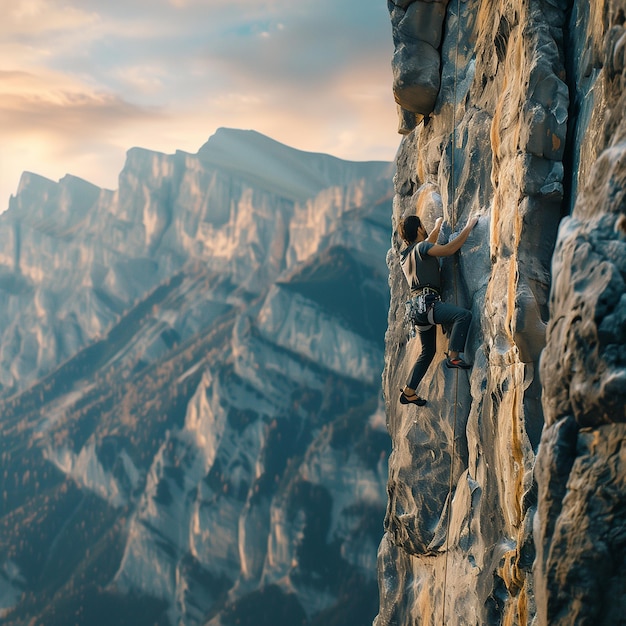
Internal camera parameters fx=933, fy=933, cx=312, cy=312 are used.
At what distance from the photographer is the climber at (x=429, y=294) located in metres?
12.7

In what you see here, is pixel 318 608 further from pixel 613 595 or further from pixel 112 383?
pixel 613 595

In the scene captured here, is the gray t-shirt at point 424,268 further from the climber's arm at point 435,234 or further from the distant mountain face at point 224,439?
the distant mountain face at point 224,439

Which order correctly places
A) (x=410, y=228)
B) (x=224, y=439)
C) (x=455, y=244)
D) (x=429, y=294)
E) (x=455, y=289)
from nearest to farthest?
(x=455, y=244)
(x=429, y=294)
(x=455, y=289)
(x=410, y=228)
(x=224, y=439)

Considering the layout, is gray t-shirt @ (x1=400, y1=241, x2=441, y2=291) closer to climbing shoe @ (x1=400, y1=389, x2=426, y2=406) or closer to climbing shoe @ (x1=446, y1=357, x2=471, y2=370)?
climbing shoe @ (x1=446, y1=357, x2=471, y2=370)

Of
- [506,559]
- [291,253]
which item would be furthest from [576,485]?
[291,253]

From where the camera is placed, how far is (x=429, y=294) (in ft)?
42.7

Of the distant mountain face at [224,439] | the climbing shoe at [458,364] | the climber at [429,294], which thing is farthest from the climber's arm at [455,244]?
the distant mountain face at [224,439]

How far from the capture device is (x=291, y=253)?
17538 cm

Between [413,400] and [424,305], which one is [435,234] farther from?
[413,400]

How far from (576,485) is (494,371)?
188 inches

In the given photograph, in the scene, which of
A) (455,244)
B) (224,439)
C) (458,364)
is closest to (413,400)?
(458,364)

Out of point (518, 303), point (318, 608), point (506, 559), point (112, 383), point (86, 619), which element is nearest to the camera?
point (518, 303)

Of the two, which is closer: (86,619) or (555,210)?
(555,210)

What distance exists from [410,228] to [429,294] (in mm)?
1250
